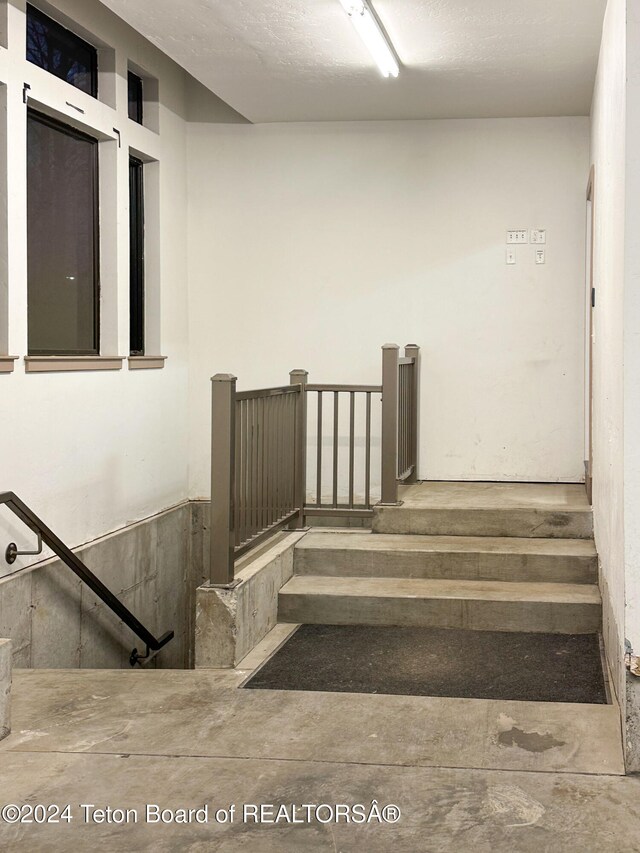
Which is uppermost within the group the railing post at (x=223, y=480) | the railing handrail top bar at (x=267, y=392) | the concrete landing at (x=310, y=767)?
the railing handrail top bar at (x=267, y=392)

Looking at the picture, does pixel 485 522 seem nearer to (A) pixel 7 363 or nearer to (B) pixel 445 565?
(B) pixel 445 565

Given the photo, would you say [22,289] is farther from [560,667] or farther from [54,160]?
[560,667]

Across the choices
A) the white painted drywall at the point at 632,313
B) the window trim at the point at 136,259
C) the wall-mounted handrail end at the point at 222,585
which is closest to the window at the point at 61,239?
the window trim at the point at 136,259

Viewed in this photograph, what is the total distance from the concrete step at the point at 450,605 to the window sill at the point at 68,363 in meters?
1.69

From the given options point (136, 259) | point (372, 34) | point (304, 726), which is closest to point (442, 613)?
point (304, 726)

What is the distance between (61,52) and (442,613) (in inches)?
147

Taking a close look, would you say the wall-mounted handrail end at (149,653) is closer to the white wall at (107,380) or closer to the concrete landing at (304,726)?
the white wall at (107,380)

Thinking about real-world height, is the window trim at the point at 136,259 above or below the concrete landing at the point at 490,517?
above

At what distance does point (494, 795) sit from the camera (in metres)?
2.81

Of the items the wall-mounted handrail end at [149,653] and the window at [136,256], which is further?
the window at [136,256]

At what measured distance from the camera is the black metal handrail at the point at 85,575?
4.35m

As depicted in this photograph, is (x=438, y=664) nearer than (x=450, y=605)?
Yes

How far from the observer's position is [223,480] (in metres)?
4.25

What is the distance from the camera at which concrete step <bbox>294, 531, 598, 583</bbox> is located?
5043 millimetres
